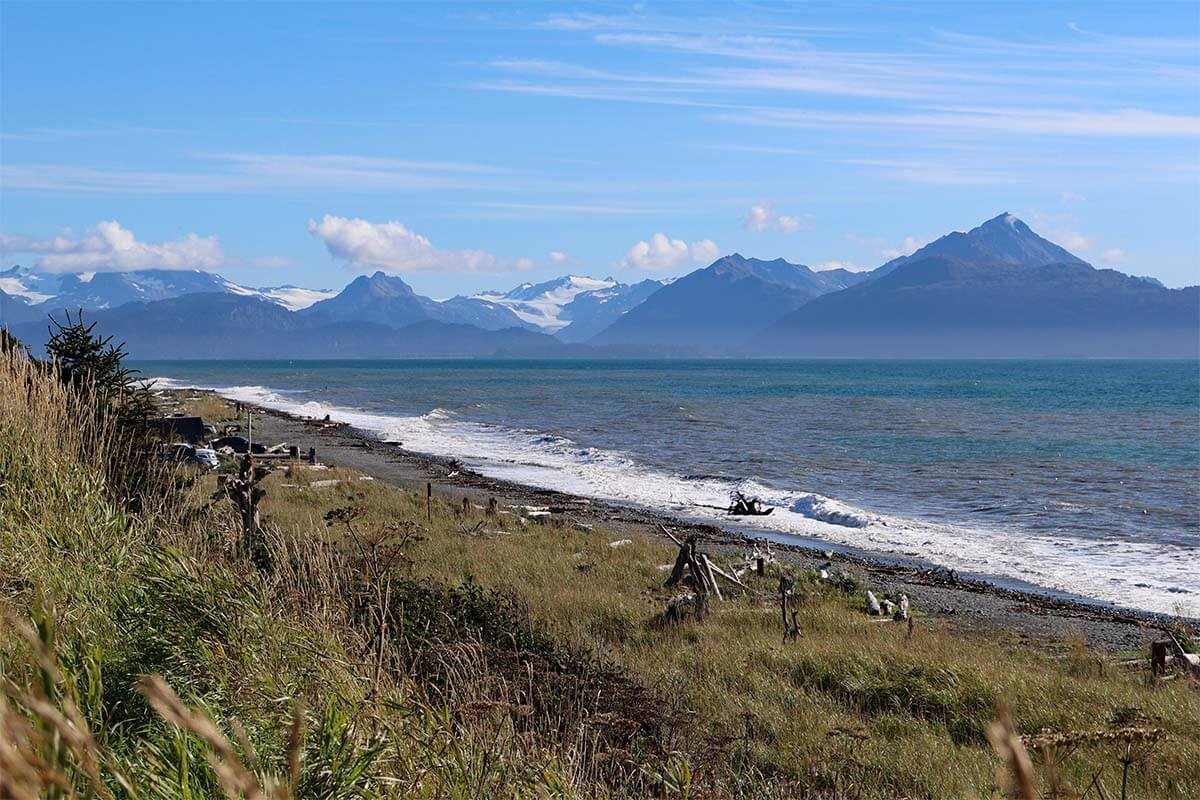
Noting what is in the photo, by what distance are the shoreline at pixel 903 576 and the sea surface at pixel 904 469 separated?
0.91m

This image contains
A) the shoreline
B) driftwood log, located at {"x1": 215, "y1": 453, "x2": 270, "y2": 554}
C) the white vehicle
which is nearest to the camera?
driftwood log, located at {"x1": 215, "y1": 453, "x2": 270, "y2": 554}

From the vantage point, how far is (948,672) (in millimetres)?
10570

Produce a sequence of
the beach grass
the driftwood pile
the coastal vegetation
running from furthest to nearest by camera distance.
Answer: the driftwood pile → the beach grass → the coastal vegetation

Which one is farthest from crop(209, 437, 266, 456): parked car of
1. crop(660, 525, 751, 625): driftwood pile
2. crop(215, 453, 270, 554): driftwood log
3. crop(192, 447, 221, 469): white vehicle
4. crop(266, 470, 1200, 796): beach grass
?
crop(215, 453, 270, 554): driftwood log

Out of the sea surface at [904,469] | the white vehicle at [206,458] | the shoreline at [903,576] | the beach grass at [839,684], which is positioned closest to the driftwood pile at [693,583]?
the beach grass at [839,684]

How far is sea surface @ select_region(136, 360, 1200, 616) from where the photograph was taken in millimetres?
22422

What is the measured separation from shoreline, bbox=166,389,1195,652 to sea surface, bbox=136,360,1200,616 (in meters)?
0.91

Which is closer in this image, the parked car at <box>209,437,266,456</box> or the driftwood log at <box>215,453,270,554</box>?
the driftwood log at <box>215,453,270,554</box>

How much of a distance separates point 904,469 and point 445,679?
109 feet

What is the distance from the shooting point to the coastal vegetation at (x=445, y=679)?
14.0 ft

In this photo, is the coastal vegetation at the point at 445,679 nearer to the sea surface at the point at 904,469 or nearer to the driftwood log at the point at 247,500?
the driftwood log at the point at 247,500

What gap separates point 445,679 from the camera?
758 cm

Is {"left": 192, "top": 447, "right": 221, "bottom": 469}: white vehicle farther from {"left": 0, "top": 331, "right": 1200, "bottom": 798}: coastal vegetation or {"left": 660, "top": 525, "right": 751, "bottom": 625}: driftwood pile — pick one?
{"left": 660, "top": 525, "right": 751, "bottom": 625}: driftwood pile

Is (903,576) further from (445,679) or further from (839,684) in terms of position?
(445,679)
